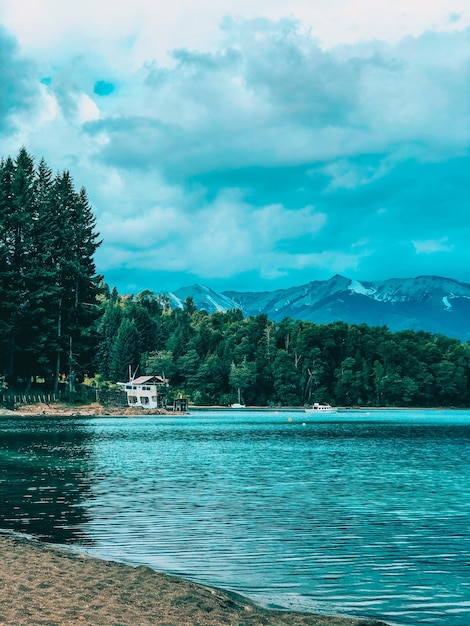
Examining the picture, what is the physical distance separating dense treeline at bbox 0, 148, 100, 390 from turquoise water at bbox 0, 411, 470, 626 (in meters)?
59.2

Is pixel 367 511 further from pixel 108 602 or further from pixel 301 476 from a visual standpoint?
pixel 108 602

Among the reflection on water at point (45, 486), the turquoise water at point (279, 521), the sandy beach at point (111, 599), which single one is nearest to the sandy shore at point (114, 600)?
the sandy beach at point (111, 599)

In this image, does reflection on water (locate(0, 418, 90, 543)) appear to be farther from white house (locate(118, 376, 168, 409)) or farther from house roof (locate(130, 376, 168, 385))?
white house (locate(118, 376, 168, 409))

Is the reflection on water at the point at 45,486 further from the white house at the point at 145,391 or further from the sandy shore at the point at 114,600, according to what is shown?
the white house at the point at 145,391

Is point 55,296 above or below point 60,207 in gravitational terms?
below

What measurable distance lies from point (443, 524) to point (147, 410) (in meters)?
125

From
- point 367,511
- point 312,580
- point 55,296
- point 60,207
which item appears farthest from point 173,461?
point 60,207

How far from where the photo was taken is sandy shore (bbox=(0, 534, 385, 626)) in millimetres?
11508

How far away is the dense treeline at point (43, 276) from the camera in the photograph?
342ft

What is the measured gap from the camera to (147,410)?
473ft

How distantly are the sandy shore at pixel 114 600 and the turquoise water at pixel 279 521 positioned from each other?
3.73ft

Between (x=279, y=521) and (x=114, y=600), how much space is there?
11.0 metres

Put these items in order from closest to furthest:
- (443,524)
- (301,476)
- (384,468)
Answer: (443,524)
(301,476)
(384,468)

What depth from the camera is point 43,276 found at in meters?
106
